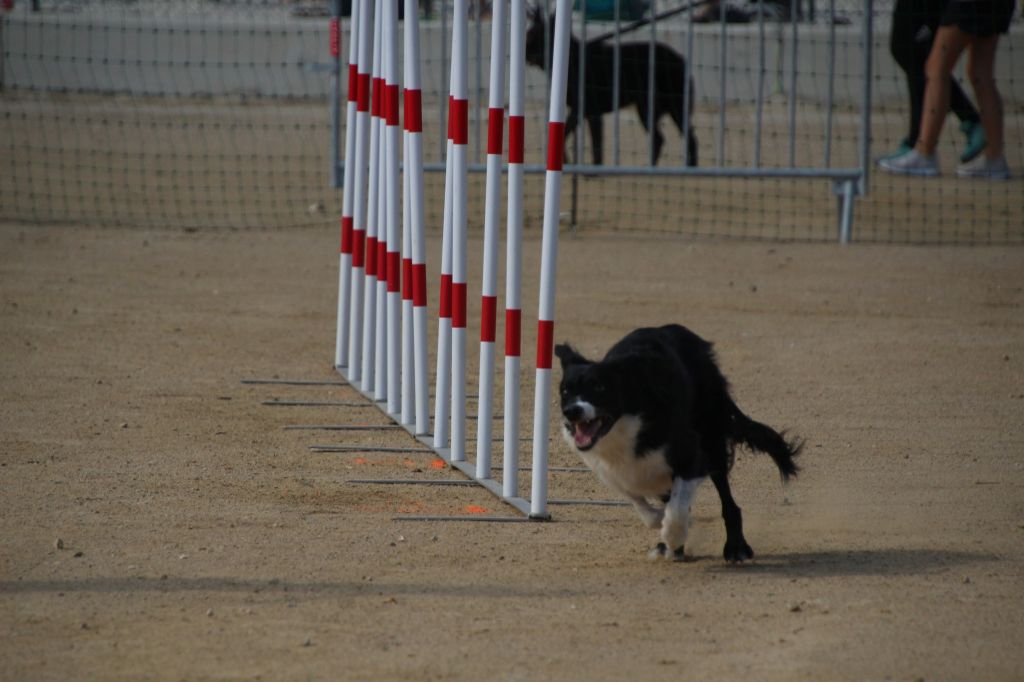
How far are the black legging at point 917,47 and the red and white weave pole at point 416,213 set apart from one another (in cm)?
1085

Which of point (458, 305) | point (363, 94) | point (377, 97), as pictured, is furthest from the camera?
point (363, 94)

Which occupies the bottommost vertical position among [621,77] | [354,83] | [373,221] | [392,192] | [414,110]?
[373,221]

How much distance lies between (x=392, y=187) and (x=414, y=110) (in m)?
0.65

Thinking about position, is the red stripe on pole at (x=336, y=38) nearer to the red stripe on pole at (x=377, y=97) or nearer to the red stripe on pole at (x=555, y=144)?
the red stripe on pole at (x=377, y=97)

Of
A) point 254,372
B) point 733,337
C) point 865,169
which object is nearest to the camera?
point 254,372

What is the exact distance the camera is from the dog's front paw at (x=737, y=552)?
229 inches

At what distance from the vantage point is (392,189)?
8070 mm

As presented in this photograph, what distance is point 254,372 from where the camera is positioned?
9.48 metres

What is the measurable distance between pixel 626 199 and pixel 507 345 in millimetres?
10988

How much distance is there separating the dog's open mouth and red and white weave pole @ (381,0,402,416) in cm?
283

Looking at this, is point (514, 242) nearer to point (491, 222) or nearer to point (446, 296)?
point (491, 222)

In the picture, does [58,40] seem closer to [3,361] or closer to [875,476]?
[3,361]

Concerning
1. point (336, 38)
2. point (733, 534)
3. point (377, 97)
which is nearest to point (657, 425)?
point (733, 534)

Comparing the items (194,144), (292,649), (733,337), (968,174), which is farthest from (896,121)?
(292,649)
